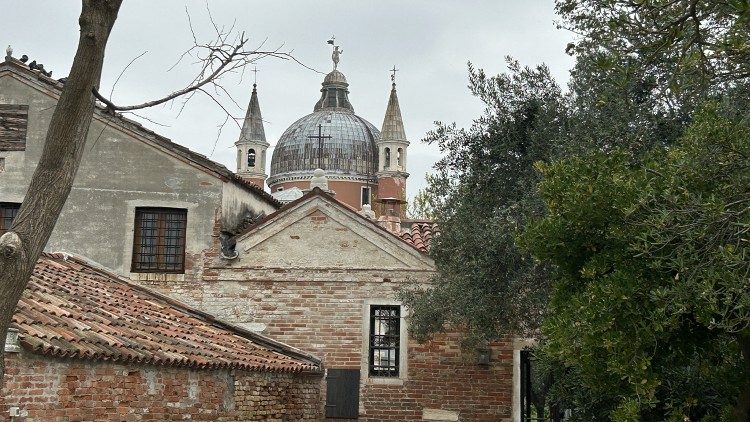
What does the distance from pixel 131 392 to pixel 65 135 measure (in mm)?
4935

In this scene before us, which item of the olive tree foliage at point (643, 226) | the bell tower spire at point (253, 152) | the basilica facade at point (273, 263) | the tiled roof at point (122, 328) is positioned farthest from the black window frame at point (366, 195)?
the olive tree foliage at point (643, 226)

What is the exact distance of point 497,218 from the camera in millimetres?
11820

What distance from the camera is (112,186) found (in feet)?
54.9

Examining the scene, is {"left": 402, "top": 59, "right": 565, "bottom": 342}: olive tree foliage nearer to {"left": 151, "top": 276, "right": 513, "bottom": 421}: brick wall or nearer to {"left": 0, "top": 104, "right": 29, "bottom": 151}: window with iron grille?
{"left": 151, "top": 276, "right": 513, "bottom": 421}: brick wall

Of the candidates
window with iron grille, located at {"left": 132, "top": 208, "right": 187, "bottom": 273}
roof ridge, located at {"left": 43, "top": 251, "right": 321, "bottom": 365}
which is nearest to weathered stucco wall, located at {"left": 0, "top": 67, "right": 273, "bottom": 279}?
window with iron grille, located at {"left": 132, "top": 208, "right": 187, "bottom": 273}

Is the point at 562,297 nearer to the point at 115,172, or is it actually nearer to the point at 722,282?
the point at 722,282

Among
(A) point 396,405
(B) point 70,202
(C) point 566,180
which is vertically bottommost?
(A) point 396,405

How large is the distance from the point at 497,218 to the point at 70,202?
8.24m

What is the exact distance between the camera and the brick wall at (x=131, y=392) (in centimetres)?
869

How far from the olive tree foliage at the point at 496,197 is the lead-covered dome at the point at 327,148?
129 ft

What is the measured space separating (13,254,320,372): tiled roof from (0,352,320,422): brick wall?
139 millimetres

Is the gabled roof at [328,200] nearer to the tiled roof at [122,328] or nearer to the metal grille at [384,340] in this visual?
the metal grille at [384,340]

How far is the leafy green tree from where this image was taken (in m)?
6.33

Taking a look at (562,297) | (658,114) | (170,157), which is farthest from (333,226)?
(562,297)
